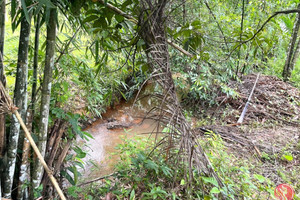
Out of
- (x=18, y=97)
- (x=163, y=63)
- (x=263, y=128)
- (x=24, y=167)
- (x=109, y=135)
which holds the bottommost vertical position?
(x=109, y=135)

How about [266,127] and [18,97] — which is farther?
[266,127]

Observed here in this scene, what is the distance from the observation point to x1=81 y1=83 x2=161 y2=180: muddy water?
3041mm

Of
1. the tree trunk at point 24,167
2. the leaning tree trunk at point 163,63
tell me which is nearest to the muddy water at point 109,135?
the tree trunk at point 24,167

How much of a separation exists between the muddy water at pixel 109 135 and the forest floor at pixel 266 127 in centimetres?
137

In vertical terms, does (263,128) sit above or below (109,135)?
above

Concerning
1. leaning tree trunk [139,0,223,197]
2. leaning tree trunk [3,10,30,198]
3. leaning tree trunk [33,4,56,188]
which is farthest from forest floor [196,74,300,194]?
leaning tree trunk [3,10,30,198]

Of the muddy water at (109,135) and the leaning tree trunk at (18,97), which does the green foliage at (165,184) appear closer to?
the leaning tree trunk at (18,97)

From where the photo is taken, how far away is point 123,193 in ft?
5.70

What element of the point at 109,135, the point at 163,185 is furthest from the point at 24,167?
the point at 109,135

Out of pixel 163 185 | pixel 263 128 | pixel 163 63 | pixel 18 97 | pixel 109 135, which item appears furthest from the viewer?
pixel 109 135

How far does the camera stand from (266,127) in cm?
400

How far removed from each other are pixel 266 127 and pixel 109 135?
121 inches

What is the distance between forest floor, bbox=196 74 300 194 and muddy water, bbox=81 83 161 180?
1.37m

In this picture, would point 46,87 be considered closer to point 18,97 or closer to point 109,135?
point 18,97
